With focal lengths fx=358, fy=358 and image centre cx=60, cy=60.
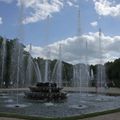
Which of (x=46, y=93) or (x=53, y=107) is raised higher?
(x=46, y=93)

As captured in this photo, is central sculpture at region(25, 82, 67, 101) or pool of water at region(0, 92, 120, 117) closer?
pool of water at region(0, 92, 120, 117)

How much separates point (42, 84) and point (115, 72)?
6877 centimetres

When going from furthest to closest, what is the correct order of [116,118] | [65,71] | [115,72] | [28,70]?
[65,71] < [115,72] < [28,70] < [116,118]

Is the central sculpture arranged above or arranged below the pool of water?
above

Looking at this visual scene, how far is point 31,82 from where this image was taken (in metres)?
78.2

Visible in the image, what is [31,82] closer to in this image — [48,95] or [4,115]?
[48,95]

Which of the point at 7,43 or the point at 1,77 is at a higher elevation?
the point at 7,43

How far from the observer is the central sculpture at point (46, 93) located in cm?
3338

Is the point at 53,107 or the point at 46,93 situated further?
the point at 46,93

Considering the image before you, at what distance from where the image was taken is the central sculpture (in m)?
33.4

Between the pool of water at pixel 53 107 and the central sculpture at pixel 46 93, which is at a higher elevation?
the central sculpture at pixel 46 93

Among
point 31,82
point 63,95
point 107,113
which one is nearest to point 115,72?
point 31,82

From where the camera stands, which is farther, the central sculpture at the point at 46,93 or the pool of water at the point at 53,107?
the central sculpture at the point at 46,93

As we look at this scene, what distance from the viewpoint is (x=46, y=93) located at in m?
33.8
